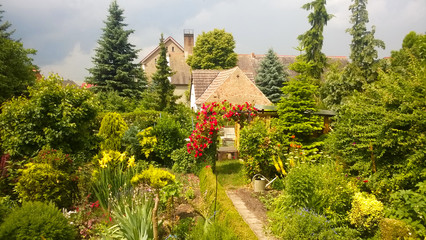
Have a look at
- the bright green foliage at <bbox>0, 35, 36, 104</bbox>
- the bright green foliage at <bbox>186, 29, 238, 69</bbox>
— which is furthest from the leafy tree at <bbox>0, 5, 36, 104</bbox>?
the bright green foliage at <bbox>186, 29, 238, 69</bbox>

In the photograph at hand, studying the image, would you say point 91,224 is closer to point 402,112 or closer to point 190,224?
point 190,224

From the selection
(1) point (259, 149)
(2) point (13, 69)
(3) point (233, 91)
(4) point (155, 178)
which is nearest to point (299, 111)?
(1) point (259, 149)

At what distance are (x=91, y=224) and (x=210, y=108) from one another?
5.11m

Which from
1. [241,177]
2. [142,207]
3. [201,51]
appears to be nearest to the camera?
[142,207]

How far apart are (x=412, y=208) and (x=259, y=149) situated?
166 inches

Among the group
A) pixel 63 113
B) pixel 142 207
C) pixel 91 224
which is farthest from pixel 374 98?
pixel 63 113

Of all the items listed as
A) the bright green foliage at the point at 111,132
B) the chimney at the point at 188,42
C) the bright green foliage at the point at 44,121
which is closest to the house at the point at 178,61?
the chimney at the point at 188,42

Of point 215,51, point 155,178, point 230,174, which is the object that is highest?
point 215,51

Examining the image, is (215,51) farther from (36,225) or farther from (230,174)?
(36,225)

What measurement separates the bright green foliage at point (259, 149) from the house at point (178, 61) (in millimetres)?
31278

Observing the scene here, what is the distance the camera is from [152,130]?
11.2 m

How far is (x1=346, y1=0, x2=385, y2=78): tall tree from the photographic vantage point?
1712cm

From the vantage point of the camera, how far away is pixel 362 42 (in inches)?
699

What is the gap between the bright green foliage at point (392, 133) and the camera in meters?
5.43
